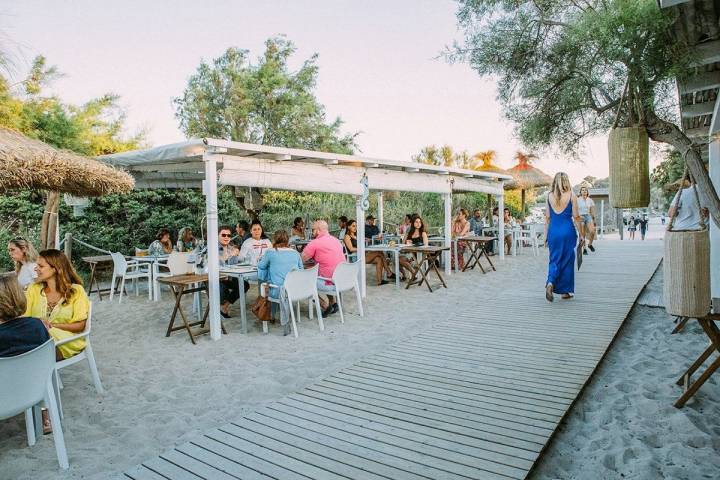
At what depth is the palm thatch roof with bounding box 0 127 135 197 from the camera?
391 centimetres

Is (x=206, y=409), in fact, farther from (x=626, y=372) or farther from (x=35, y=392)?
(x=626, y=372)

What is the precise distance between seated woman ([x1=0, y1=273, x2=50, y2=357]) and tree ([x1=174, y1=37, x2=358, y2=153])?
13.5 m

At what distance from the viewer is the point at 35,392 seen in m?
2.51

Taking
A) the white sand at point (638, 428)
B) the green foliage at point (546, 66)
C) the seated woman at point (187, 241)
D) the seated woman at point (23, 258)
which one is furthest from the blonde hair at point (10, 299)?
the seated woman at point (187, 241)

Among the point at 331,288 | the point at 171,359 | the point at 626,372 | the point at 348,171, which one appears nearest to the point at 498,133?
the point at 348,171

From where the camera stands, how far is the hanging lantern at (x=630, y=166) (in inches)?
99.5

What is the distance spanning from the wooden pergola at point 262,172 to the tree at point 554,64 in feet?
8.16

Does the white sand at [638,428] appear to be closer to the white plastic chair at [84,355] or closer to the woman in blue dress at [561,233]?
the woman in blue dress at [561,233]

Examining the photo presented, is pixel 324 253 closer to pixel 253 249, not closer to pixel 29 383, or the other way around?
pixel 253 249

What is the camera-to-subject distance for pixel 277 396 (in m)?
3.57

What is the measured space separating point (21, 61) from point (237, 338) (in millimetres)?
3479

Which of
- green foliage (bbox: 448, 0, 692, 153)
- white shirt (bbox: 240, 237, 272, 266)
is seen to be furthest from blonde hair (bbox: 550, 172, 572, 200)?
white shirt (bbox: 240, 237, 272, 266)

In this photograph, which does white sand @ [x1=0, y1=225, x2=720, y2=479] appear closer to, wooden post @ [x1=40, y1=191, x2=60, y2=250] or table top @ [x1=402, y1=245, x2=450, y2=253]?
wooden post @ [x1=40, y1=191, x2=60, y2=250]

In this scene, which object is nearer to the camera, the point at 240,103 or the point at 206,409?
the point at 206,409
